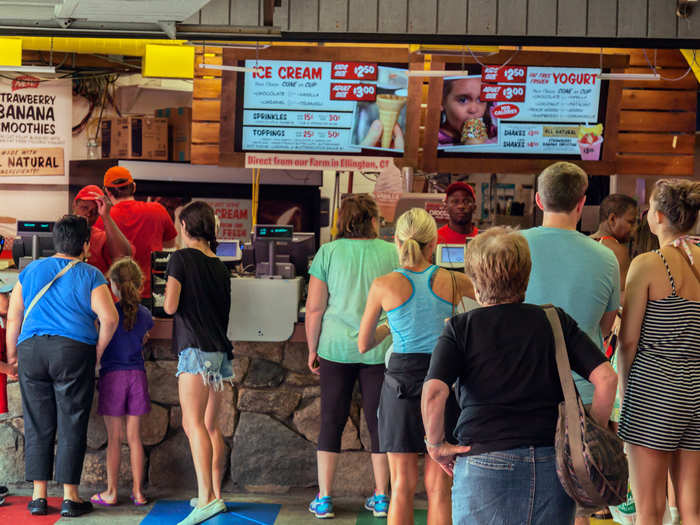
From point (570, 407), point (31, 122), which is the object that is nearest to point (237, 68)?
point (31, 122)

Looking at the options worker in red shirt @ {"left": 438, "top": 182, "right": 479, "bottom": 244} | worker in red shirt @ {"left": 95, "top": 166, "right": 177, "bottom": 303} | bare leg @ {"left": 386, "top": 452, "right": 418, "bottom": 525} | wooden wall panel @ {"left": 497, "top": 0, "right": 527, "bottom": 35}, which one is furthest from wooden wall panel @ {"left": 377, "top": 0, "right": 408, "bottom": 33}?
bare leg @ {"left": 386, "top": 452, "right": 418, "bottom": 525}

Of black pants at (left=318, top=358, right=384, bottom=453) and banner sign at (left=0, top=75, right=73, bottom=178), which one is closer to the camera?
black pants at (left=318, top=358, right=384, bottom=453)

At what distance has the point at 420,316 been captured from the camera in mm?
3375

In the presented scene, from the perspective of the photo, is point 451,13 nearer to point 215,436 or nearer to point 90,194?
point 90,194

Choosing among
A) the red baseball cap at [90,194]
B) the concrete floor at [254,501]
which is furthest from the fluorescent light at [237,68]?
the concrete floor at [254,501]

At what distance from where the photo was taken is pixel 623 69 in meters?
6.82

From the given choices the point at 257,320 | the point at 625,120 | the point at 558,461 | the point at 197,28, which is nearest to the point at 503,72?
the point at 625,120

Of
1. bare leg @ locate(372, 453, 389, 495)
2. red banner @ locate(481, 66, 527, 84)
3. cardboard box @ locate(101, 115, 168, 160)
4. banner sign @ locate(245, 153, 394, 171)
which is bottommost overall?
bare leg @ locate(372, 453, 389, 495)

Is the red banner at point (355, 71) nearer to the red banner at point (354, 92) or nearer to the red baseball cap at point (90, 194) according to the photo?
the red banner at point (354, 92)

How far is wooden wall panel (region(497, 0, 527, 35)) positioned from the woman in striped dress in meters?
2.55

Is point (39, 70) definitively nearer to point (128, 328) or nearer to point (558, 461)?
point (128, 328)

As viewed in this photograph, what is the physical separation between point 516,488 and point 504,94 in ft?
16.3

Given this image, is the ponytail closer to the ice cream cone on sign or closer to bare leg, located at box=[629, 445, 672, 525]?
bare leg, located at box=[629, 445, 672, 525]

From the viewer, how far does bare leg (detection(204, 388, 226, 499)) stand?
4.30 metres
